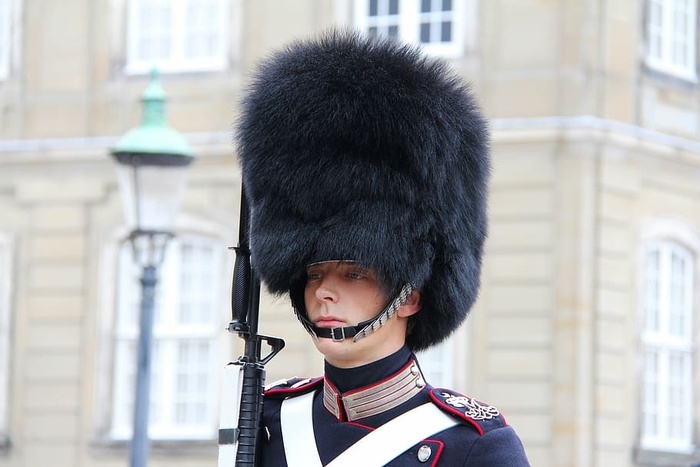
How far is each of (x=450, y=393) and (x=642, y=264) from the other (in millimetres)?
13193

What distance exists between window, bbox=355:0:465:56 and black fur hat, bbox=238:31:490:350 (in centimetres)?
1283

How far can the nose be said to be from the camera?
462 cm

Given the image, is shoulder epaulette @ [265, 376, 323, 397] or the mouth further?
shoulder epaulette @ [265, 376, 323, 397]

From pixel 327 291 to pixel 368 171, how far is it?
1.29 feet

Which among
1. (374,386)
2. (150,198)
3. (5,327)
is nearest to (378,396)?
(374,386)

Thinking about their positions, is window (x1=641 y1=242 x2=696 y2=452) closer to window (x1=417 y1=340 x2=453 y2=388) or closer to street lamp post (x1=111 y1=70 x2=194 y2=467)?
window (x1=417 y1=340 x2=453 y2=388)

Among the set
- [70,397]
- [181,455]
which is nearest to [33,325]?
[70,397]

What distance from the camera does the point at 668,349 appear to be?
18094 millimetres

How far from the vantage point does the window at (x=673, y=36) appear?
18094 millimetres

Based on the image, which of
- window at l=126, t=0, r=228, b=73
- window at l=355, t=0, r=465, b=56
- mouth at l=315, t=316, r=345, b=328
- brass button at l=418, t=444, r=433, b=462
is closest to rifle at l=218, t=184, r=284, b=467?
mouth at l=315, t=316, r=345, b=328

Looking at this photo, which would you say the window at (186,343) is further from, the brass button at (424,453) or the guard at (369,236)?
the brass button at (424,453)

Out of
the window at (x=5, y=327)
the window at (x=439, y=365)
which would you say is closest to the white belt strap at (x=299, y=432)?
the window at (x=439, y=365)

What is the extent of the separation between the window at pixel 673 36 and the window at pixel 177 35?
405 centimetres

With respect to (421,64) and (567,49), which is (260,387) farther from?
(567,49)
